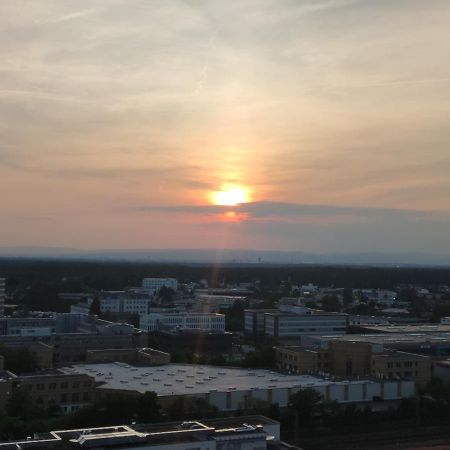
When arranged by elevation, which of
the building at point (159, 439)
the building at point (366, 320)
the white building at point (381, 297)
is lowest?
the building at point (366, 320)

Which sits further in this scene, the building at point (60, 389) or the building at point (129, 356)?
the building at point (129, 356)

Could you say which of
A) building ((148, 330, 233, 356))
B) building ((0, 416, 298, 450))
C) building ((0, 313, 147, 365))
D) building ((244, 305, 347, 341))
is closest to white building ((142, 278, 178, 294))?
building ((244, 305, 347, 341))

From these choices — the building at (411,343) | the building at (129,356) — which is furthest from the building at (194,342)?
the building at (129,356)

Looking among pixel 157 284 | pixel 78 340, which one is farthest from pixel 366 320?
pixel 157 284

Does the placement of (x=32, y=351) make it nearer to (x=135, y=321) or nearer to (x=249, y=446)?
(x=249, y=446)

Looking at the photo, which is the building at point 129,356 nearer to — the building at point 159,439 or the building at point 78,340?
the building at point 78,340

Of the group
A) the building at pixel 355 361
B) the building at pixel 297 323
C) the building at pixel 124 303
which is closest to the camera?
the building at pixel 355 361

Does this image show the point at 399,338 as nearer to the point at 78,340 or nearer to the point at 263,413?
the point at 78,340
